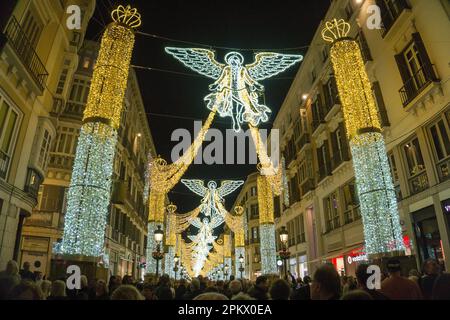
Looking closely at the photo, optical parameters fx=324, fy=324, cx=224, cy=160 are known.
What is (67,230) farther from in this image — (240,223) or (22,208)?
(240,223)

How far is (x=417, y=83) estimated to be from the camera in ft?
47.1

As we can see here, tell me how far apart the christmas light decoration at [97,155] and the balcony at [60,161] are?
12.4 meters

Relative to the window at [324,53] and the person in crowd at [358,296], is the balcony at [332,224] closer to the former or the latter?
the window at [324,53]

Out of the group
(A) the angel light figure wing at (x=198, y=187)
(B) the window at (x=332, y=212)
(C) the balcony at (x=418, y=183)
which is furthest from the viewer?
(A) the angel light figure wing at (x=198, y=187)

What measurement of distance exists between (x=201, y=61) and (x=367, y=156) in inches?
257

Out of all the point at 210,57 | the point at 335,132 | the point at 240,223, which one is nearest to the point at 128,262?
the point at 240,223

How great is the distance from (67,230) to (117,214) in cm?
2122

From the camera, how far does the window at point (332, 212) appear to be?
906 inches

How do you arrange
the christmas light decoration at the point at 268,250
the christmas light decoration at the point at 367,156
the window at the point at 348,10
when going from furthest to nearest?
the window at the point at 348,10
the christmas light decoration at the point at 268,250
the christmas light decoration at the point at 367,156

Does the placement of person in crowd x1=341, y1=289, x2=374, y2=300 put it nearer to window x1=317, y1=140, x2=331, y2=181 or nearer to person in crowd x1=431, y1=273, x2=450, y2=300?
person in crowd x1=431, y1=273, x2=450, y2=300

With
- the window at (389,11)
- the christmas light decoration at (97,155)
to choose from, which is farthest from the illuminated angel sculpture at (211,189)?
the christmas light decoration at (97,155)

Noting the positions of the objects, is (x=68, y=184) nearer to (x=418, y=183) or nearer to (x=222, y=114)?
(x=222, y=114)

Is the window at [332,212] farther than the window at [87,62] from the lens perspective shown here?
Yes

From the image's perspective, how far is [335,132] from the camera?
23.1 meters
